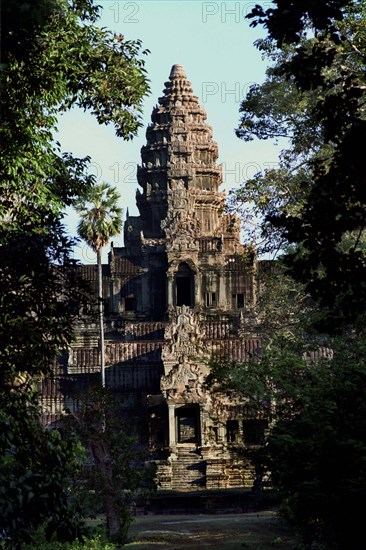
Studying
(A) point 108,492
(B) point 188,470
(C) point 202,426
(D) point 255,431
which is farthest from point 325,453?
(C) point 202,426

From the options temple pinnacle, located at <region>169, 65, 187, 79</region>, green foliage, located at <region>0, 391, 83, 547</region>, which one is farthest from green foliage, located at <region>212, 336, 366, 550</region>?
temple pinnacle, located at <region>169, 65, 187, 79</region>

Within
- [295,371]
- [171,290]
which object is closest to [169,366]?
[171,290]

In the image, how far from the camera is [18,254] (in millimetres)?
17703

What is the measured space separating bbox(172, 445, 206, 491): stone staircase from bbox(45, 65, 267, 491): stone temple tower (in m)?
3.02

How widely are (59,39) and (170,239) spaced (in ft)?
229

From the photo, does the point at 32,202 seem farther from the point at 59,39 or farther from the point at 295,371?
the point at 295,371

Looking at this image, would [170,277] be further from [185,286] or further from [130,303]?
[130,303]

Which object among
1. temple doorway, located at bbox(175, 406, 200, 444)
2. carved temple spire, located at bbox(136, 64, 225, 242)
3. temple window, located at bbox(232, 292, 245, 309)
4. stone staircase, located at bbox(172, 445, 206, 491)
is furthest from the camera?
carved temple spire, located at bbox(136, 64, 225, 242)

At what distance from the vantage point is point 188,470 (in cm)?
5856

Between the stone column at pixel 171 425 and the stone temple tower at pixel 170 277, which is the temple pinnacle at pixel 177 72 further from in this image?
the stone column at pixel 171 425

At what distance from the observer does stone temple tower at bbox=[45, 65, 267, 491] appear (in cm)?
6562

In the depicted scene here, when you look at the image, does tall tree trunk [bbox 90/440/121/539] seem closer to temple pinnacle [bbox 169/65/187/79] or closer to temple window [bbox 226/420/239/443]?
temple window [bbox 226/420/239/443]

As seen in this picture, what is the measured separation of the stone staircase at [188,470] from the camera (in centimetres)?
5738

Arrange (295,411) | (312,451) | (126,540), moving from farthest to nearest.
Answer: (126,540) → (295,411) → (312,451)
